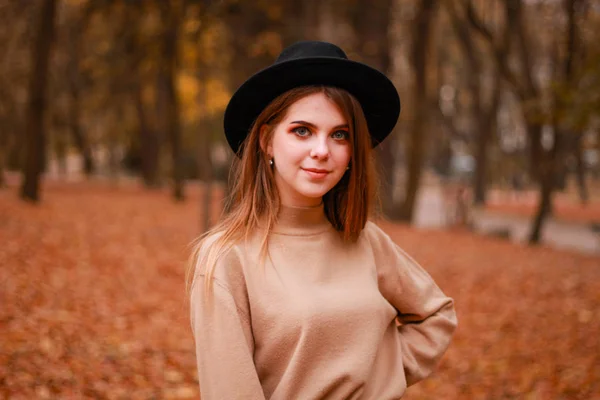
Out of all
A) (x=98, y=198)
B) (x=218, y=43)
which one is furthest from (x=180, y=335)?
(x=98, y=198)

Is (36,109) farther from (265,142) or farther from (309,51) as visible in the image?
(309,51)

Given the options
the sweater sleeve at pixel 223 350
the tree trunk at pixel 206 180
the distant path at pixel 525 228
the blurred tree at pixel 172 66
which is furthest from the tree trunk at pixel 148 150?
the sweater sleeve at pixel 223 350

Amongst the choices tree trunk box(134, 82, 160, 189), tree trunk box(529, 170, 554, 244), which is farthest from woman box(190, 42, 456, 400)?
tree trunk box(134, 82, 160, 189)

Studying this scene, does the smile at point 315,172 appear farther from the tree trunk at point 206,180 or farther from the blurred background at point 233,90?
the tree trunk at point 206,180

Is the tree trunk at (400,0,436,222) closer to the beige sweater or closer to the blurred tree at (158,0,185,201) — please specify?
the blurred tree at (158,0,185,201)

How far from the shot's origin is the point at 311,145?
6.46 feet

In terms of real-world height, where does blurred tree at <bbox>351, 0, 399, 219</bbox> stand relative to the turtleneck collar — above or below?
above

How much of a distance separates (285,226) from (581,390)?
13.2ft

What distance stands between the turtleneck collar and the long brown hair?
24 mm

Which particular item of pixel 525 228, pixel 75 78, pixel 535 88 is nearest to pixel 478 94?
pixel 525 228

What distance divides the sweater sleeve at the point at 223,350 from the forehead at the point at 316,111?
1.99 feet

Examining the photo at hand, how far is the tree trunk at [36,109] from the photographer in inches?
554

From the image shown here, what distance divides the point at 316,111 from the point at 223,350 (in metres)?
0.82

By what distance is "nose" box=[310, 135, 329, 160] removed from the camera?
194cm
